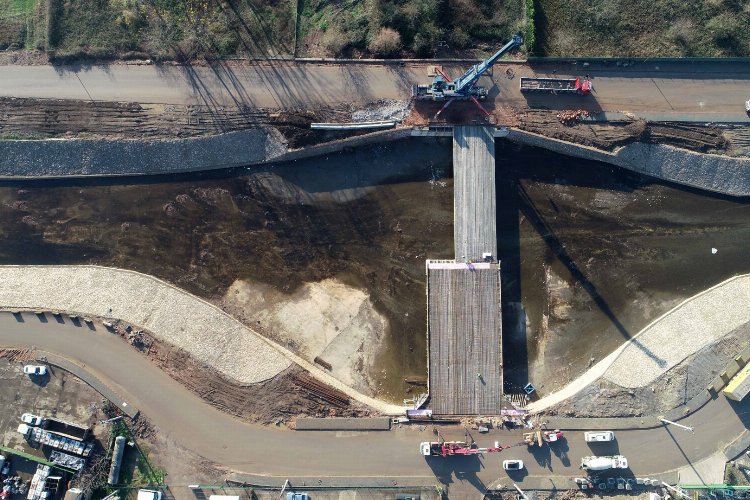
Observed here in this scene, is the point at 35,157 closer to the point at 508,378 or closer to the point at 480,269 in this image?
the point at 480,269

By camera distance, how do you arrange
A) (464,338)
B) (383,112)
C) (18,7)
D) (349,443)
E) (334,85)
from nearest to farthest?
(349,443), (464,338), (383,112), (334,85), (18,7)

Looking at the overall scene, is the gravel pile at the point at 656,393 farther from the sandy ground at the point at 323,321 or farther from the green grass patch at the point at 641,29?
the green grass patch at the point at 641,29

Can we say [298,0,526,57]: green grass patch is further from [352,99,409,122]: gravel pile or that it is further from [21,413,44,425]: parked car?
[21,413,44,425]: parked car

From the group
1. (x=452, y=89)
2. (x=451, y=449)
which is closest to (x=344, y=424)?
(x=451, y=449)

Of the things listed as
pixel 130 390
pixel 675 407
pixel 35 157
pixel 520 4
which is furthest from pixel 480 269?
pixel 35 157

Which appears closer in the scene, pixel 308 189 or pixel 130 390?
pixel 130 390

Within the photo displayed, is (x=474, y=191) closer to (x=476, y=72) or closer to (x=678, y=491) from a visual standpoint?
(x=476, y=72)

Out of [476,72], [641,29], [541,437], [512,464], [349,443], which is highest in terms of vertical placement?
[641,29]

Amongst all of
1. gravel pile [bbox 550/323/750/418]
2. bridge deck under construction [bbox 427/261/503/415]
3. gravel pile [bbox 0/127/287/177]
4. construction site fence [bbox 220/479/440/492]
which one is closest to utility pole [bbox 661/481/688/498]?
gravel pile [bbox 550/323/750/418]

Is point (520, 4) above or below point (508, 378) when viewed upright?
above
